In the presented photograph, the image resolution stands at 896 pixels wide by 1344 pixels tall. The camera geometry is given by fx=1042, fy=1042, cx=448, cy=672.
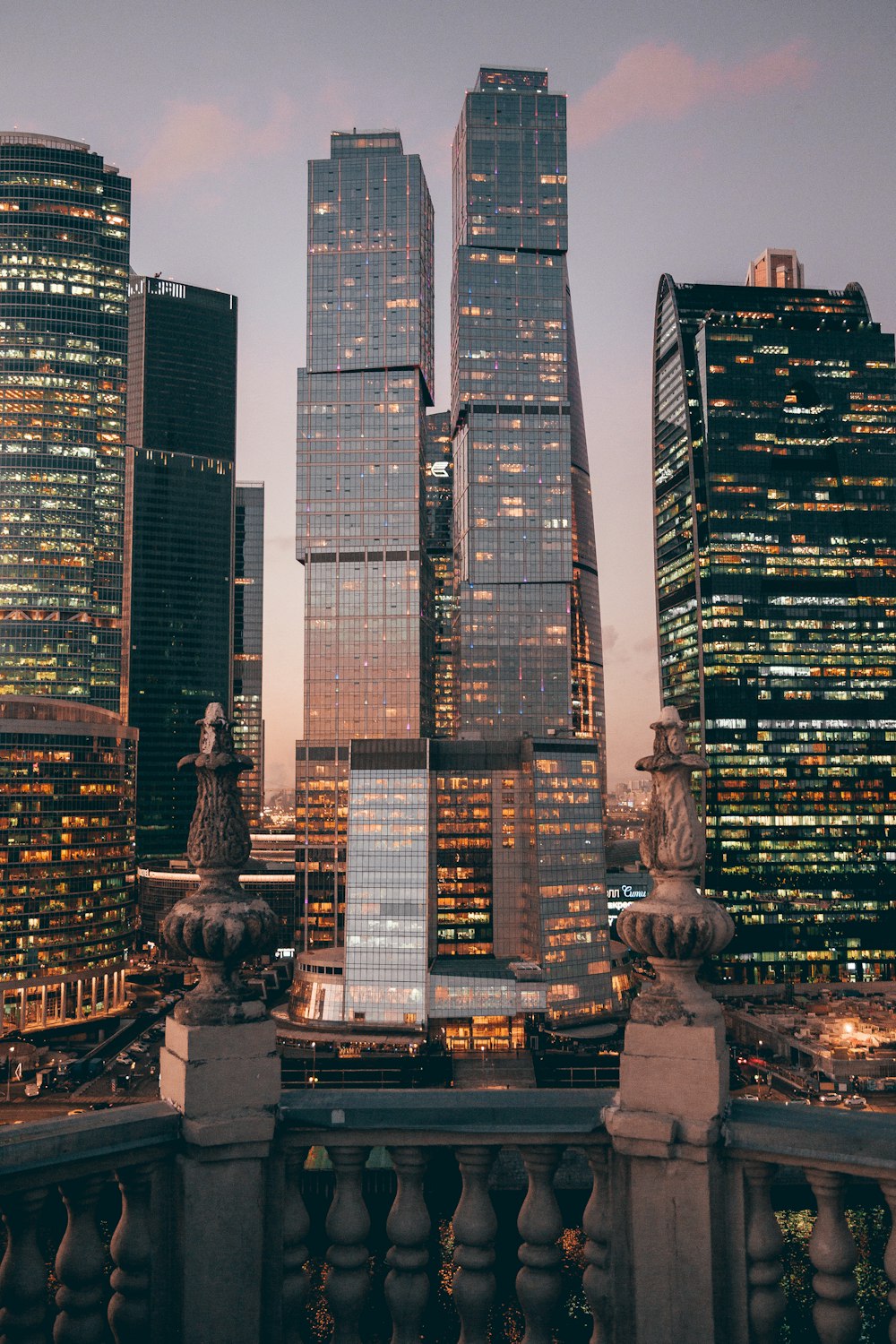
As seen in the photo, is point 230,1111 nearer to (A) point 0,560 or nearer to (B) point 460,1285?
(B) point 460,1285

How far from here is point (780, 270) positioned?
6457 inches

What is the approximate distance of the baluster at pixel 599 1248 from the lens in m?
6.46

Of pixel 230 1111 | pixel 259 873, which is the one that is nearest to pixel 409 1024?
pixel 259 873

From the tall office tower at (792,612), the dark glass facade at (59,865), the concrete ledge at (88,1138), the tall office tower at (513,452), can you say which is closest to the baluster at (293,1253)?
the concrete ledge at (88,1138)

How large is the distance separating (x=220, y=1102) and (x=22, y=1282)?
141cm

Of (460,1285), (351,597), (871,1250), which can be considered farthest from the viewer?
(351,597)

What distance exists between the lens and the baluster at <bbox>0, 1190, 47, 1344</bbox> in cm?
583

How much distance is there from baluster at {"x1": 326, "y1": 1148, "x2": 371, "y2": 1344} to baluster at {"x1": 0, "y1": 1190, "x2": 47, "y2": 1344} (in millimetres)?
1686

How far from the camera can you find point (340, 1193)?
6.46 metres

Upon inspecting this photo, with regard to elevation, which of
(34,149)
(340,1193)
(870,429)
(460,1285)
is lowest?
(460,1285)

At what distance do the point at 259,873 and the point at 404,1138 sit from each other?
13669cm

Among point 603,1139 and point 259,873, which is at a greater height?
point 603,1139

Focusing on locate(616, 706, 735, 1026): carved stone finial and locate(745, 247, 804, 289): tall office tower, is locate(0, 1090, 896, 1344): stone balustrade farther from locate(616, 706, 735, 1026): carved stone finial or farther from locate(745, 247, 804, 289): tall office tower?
locate(745, 247, 804, 289): tall office tower

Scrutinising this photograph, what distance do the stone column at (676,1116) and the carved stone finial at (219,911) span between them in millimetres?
2462
